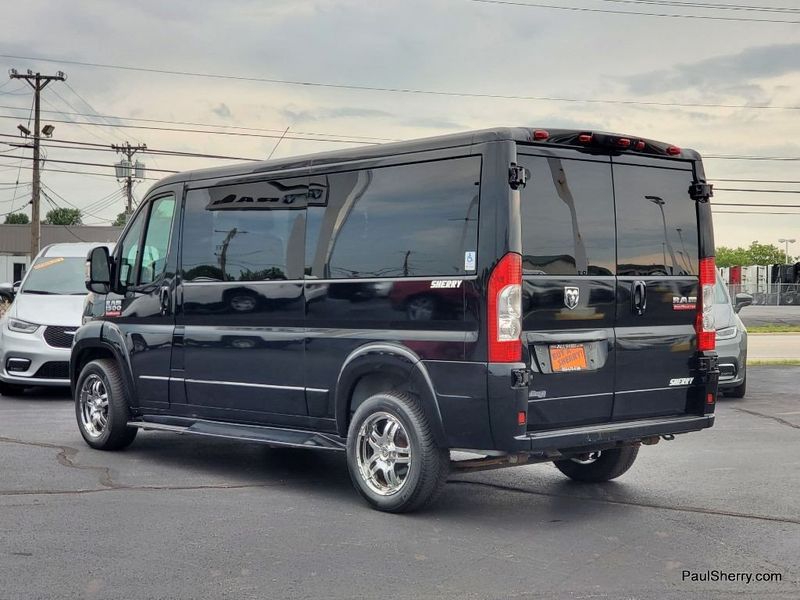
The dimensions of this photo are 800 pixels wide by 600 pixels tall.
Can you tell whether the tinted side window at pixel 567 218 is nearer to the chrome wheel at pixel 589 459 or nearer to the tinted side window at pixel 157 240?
the chrome wheel at pixel 589 459

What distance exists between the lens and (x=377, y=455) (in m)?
7.15

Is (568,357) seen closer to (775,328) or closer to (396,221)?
(396,221)

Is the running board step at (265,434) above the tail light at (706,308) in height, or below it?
below

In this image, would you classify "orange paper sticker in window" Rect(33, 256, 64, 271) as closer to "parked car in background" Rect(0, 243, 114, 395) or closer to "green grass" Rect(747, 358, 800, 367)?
"parked car in background" Rect(0, 243, 114, 395)

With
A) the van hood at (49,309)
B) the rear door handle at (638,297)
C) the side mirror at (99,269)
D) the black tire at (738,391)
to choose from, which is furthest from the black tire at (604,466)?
the van hood at (49,309)

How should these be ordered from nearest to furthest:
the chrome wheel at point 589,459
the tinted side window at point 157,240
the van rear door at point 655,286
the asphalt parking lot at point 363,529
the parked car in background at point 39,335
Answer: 1. the asphalt parking lot at point 363,529
2. the van rear door at point 655,286
3. the chrome wheel at point 589,459
4. the tinted side window at point 157,240
5. the parked car in background at point 39,335

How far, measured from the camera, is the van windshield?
14.9 meters

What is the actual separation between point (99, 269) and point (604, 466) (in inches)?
176

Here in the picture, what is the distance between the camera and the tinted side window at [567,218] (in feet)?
21.9

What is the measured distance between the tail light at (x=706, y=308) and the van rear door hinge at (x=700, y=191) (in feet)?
1.38

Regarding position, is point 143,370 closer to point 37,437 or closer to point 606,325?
point 37,437

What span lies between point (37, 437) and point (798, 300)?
66.7 m

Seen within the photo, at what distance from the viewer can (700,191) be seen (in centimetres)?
764

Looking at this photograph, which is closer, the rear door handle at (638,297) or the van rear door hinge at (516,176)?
the van rear door hinge at (516,176)
